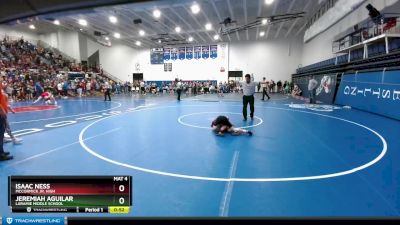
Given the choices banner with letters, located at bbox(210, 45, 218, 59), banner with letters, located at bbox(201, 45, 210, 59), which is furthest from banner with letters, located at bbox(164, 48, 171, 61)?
banner with letters, located at bbox(210, 45, 218, 59)

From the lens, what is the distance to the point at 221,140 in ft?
22.4

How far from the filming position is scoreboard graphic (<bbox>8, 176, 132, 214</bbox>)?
2.76 ft

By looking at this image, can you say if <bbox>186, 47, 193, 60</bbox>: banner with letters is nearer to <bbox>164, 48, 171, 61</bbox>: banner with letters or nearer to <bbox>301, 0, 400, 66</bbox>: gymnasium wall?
<bbox>164, 48, 171, 61</bbox>: banner with letters

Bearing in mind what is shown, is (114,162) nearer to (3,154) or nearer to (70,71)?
(3,154)

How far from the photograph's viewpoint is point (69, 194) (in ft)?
2.80

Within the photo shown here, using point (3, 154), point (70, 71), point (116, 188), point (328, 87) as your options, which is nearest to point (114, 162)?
point (3, 154)

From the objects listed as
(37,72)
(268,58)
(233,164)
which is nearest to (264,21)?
(268,58)

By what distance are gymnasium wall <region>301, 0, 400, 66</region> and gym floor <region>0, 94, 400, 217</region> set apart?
7.22 m

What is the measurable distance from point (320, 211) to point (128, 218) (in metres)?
2.98

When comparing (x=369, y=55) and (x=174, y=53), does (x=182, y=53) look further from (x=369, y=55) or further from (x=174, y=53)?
(x=369, y=55)
